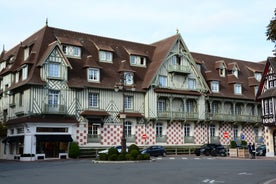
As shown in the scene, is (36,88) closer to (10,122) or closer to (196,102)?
(10,122)

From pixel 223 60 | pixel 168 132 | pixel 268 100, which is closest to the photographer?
pixel 268 100

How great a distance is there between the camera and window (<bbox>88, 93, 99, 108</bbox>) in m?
40.5

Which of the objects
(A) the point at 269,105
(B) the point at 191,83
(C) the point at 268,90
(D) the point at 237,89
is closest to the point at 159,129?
(B) the point at 191,83

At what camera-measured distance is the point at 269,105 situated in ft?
138

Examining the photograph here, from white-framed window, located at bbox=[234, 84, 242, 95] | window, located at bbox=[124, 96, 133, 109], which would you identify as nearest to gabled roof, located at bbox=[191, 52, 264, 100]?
white-framed window, located at bbox=[234, 84, 242, 95]

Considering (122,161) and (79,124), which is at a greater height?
(79,124)

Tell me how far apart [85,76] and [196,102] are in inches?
592

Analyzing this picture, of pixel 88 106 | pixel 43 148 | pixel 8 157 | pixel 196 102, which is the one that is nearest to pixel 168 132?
pixel 196 102

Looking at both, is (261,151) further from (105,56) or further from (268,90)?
(105,56)

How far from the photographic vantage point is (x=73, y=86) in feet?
127

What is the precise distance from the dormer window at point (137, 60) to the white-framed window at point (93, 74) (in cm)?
565

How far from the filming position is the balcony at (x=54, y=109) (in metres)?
36.7

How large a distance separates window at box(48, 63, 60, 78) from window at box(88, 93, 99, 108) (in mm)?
4134

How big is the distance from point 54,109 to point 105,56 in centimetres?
974
